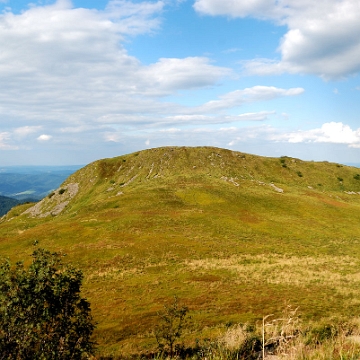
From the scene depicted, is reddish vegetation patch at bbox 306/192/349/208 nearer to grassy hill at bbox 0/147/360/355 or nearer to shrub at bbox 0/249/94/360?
grassy hill at bbox 0/147/360/355

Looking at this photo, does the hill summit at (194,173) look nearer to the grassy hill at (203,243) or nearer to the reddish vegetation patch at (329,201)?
the grassy hill at (203,243)

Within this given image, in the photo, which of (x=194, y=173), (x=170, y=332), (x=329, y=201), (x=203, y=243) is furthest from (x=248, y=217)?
(x=170, y=332)

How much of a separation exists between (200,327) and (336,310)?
53.9 ft

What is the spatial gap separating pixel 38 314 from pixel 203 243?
161ft

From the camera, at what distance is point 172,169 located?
131625 millimetres

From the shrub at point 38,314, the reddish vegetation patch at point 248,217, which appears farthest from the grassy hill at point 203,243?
the shrub at point 38,314

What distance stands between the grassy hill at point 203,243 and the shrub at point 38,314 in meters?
9.96

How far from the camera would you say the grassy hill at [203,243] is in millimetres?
34844

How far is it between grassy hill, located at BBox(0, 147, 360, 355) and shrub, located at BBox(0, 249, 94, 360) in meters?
9.96

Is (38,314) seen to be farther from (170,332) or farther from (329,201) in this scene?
(329,201)

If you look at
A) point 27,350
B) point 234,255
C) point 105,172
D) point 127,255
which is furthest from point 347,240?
point 105,172

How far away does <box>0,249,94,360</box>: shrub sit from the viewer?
50.4 feet

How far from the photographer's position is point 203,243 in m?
63.2

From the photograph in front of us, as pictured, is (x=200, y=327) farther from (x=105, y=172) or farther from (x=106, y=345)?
(x=105, y=172)
